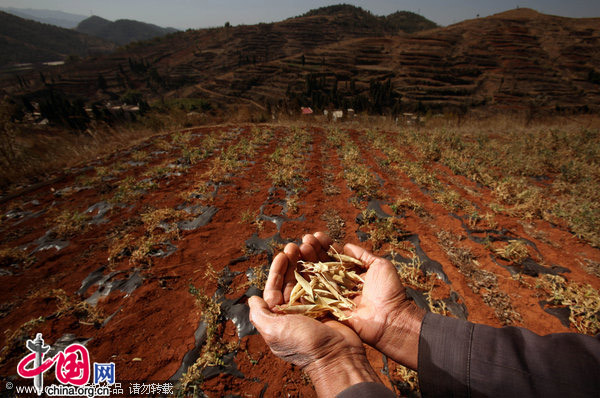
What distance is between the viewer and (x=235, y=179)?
17.4 ft

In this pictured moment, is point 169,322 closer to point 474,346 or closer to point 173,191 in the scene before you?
point 474,346

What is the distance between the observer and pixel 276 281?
2.07 m

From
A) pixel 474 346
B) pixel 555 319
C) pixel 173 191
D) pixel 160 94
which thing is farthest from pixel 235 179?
pixel 160 94

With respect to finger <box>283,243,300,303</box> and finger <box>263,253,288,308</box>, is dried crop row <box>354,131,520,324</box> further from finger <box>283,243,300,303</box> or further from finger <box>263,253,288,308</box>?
finger <box>263,253,288,308</box>

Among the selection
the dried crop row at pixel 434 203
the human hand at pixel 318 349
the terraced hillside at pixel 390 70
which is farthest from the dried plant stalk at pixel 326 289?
the terraced hillside at pixel 390 70

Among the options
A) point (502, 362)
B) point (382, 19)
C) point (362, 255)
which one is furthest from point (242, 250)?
point (382, 19)

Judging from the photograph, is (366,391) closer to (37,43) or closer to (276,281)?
(276,281)

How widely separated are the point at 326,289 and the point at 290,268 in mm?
408

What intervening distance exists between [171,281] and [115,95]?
99.9 metres

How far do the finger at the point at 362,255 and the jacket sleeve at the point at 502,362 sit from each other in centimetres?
68

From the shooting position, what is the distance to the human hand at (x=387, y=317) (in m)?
1.82

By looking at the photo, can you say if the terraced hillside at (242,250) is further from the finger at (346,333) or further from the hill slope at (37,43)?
the hill slope at (37,43)

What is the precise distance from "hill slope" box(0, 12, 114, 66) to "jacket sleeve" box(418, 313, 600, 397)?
Answer: 645 feet

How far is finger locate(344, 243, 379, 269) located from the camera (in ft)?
7.36
